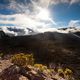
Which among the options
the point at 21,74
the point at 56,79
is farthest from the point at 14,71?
the point at 56,79

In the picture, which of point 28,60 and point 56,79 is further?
point 28,60

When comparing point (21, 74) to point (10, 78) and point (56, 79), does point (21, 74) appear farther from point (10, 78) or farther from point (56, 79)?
point (56, 79)

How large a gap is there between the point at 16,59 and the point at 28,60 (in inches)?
45.0

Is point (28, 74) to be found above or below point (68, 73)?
above

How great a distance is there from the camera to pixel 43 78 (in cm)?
1314

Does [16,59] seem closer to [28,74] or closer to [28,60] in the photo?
[28,60]

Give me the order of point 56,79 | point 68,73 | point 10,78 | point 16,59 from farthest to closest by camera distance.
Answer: point 68,73, point 16,59, point 56,79, point 10,78

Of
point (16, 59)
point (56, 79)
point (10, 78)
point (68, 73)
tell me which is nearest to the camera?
point (10, 78)

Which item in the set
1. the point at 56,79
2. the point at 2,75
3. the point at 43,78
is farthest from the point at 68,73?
the point at 2,75

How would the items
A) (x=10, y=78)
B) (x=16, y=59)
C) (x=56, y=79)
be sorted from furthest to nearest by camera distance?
1. (x=16, y=59)
2. (x=56, y=79)
3. (x=10, y=78)

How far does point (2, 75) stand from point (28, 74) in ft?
5.94

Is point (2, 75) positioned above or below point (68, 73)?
above

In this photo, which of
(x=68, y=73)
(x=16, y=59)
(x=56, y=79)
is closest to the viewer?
(x=56, y=79)

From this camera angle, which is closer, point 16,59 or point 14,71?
point 14,71
